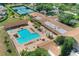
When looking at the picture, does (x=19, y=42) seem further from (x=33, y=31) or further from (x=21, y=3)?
(x=21, y=3)

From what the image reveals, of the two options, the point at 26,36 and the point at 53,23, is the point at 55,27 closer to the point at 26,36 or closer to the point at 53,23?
the point at 53,23

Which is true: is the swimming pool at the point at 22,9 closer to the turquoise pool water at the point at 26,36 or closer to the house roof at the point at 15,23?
the house roof at the point at 15,23

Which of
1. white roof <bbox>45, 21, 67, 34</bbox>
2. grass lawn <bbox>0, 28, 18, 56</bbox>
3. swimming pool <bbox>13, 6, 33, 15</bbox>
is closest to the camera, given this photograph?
grass lawn <bbox>0, 28, 18, 56</bbox>

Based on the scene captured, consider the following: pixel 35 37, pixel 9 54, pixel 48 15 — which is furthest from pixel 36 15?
pixel 9 54

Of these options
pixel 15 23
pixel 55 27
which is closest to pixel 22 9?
pixel 15 23

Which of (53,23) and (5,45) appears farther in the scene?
(53,23)

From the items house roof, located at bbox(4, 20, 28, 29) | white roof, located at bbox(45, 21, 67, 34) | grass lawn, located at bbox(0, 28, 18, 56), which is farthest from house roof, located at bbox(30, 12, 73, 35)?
grass lawn, located at bbox(0, 28, 18, 56)

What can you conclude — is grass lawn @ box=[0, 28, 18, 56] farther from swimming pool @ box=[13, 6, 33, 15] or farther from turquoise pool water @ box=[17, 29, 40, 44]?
swimming pool @ box=[13, 6, 33, 15]

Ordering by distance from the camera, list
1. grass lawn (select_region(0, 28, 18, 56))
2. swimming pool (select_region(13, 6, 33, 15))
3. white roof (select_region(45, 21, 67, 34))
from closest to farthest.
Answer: grass lawn (select_region(0, 28, 18, 56)), white roof (select_region(45, 21, 67, 34)), swimming pool (select_region(13, 6, 33, 15))
